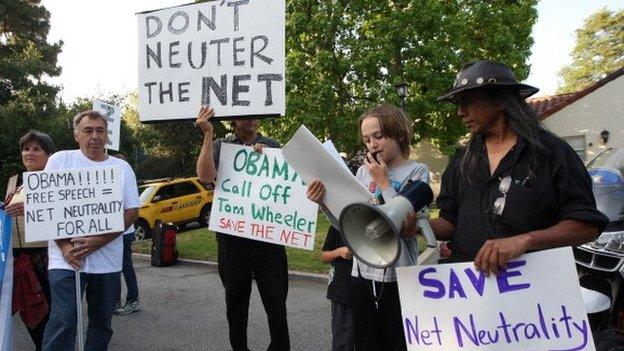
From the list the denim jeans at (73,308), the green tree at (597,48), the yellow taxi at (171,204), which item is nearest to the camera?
the denim jeans at (73,308)

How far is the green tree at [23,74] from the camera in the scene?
22.8 metres

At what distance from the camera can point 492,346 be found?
6.13 ft

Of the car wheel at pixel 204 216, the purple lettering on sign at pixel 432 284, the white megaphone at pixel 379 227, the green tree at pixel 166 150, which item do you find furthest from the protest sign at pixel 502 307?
the green tree at pixel 166 150

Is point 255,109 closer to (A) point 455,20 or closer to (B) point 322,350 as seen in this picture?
(B) point 322,350

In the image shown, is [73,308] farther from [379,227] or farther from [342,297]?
[379,227]

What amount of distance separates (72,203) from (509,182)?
9.27 feet

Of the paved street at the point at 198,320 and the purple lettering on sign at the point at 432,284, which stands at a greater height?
the purple lettering on sign at the point at 432,284

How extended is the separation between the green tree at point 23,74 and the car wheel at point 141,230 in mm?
10666

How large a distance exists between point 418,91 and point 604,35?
25.1m

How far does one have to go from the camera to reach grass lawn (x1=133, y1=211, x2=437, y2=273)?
27.7ft

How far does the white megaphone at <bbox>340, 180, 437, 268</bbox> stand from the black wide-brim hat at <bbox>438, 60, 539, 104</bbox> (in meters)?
0.42

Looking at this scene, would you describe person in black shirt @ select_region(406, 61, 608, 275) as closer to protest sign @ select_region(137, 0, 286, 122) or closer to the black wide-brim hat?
the black wide-brim hat

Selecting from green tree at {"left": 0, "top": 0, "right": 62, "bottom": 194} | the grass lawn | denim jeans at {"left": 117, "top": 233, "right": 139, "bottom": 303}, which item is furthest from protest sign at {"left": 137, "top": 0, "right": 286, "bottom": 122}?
green tree at {"left": 0, "top": 0, "right": 62, "bottom": 194}

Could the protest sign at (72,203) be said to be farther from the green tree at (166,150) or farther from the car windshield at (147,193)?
the green tree at (166,150)
